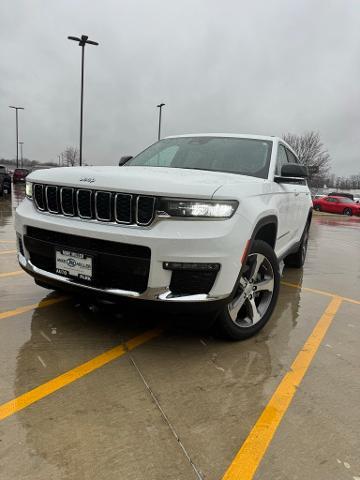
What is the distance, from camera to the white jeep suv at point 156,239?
266 cm

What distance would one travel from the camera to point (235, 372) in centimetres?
286

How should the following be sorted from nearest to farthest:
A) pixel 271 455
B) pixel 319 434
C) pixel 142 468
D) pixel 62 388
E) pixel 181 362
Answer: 1. pixel 142 468
2. pixel 271 455
3. pixel 319 434
4. pixel 62 388
5. pixel 181 362

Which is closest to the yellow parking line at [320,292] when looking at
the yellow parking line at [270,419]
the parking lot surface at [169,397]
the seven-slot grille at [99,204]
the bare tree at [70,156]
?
the parking lot surface at [169,397]

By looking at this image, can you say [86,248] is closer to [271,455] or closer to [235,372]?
[235,372]

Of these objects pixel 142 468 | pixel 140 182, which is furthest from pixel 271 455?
pixel 140 182

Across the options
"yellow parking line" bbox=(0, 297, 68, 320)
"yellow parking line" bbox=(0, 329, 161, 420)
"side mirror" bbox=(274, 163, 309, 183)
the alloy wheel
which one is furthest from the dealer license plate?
"side mirror" bbox=(274, 163, 309, 183)

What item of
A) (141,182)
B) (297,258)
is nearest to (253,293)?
(141,182)

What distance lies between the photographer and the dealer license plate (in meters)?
2.86

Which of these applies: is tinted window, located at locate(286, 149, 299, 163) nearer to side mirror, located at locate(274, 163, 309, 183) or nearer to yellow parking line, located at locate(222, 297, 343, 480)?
side mirror, located at locate(274, 163, 309, 183)

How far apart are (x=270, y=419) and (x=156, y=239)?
1.27 m

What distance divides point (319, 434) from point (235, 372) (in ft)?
2.46

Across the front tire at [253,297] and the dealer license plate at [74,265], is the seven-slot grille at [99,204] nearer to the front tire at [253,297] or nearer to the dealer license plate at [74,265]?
the dealer license plate at [74,265]

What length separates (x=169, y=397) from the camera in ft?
8.21

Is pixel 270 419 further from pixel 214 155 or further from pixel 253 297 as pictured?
pixel 214 155
